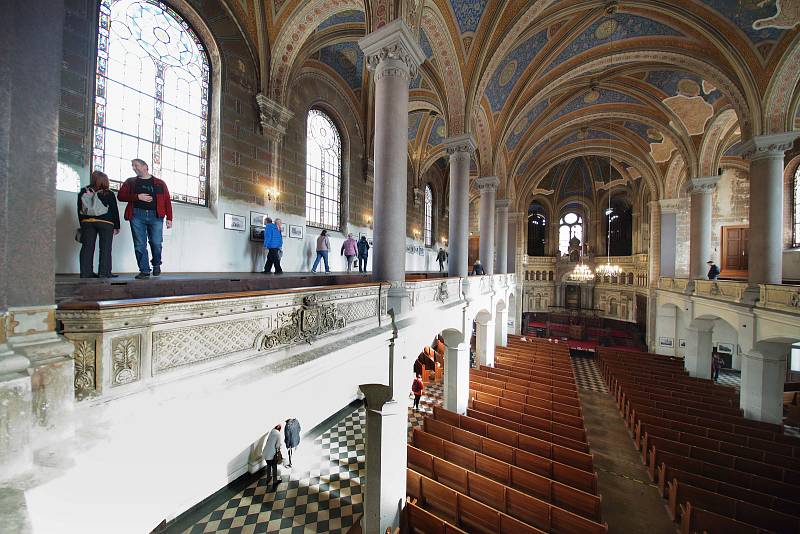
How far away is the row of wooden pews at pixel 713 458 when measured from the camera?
17.8ft

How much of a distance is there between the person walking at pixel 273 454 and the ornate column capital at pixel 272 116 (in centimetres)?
788

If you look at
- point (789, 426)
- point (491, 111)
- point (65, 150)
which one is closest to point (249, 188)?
point (65, 150)

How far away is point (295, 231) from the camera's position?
1015 centimetres

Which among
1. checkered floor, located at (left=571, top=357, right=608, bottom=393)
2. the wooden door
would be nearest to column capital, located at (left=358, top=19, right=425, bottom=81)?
checkered floor, located at (left=571, top=357, right=608, bottom=393)

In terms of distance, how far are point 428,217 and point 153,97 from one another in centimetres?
1627

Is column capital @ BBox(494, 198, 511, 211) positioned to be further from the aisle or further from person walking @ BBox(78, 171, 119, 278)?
person walking @ BBox(78, 171, 119, 278)

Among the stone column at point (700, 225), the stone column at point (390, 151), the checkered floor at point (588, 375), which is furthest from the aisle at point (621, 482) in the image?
the stone column at point (700, 225)

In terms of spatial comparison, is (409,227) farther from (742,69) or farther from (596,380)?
(742,69)

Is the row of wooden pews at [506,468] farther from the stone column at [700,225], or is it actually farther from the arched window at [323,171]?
the stone column at [700,225]

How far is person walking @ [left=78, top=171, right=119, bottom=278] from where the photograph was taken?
346 cm

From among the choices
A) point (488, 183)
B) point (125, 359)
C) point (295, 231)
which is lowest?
point (125, 359)

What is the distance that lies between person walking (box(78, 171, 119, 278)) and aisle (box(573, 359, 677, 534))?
30.9 ft

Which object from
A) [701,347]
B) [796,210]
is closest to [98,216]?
[701,347]

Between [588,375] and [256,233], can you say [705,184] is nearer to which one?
[588,375]
